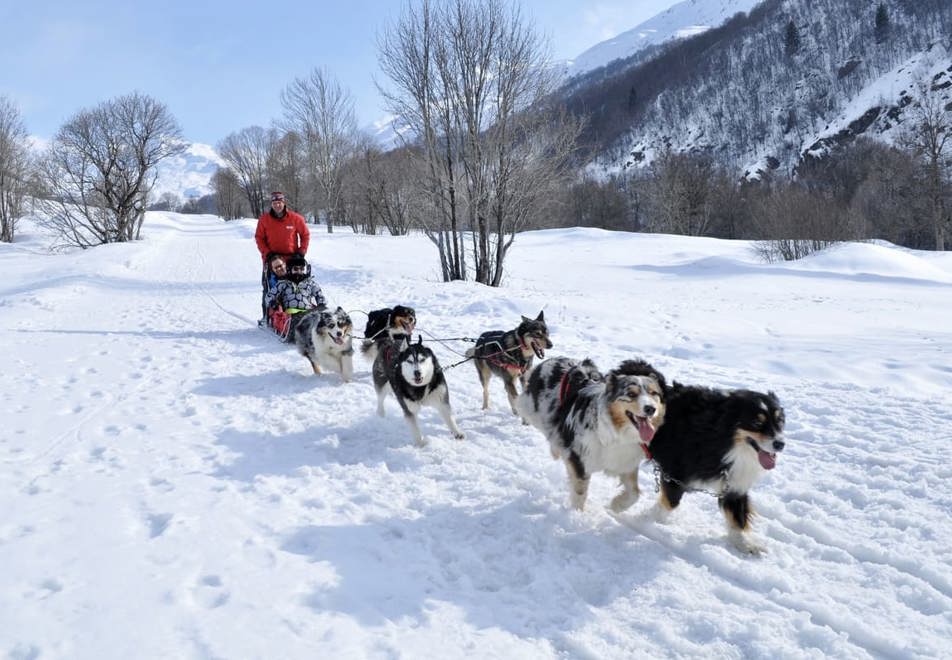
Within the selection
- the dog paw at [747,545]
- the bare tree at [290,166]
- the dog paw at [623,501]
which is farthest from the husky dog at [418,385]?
the bare tree at [290,166]

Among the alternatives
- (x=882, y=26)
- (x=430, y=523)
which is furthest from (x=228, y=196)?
(x=882, y=26)

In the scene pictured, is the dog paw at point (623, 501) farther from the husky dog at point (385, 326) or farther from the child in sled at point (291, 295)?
the child in sled at point (291, 295)

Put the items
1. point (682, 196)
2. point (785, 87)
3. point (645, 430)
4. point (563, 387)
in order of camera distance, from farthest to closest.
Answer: point (785, 87), point (682, 196), point (563, 387), point (645, 430)

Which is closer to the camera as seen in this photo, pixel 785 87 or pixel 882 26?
pixel 882 26

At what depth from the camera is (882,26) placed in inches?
3226

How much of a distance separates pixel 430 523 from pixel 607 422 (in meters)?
1.51

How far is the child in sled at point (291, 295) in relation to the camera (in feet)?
32.0

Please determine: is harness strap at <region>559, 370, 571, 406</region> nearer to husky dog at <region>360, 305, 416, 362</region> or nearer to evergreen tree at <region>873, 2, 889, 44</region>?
husky dog at <region>360, 305, 416, 362</region>

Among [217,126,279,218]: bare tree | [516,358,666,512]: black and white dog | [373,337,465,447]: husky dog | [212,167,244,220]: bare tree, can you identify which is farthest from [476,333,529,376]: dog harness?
[212,167,244,220]: bare tree

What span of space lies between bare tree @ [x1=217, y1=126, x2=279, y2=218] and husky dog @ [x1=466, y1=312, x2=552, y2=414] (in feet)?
205

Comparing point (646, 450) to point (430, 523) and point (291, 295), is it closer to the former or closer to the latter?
point (430, 523)

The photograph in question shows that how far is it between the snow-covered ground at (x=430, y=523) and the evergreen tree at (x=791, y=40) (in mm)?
104609

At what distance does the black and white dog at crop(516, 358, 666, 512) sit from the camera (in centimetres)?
361

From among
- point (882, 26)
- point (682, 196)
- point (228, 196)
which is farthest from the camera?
point (882, 26)
